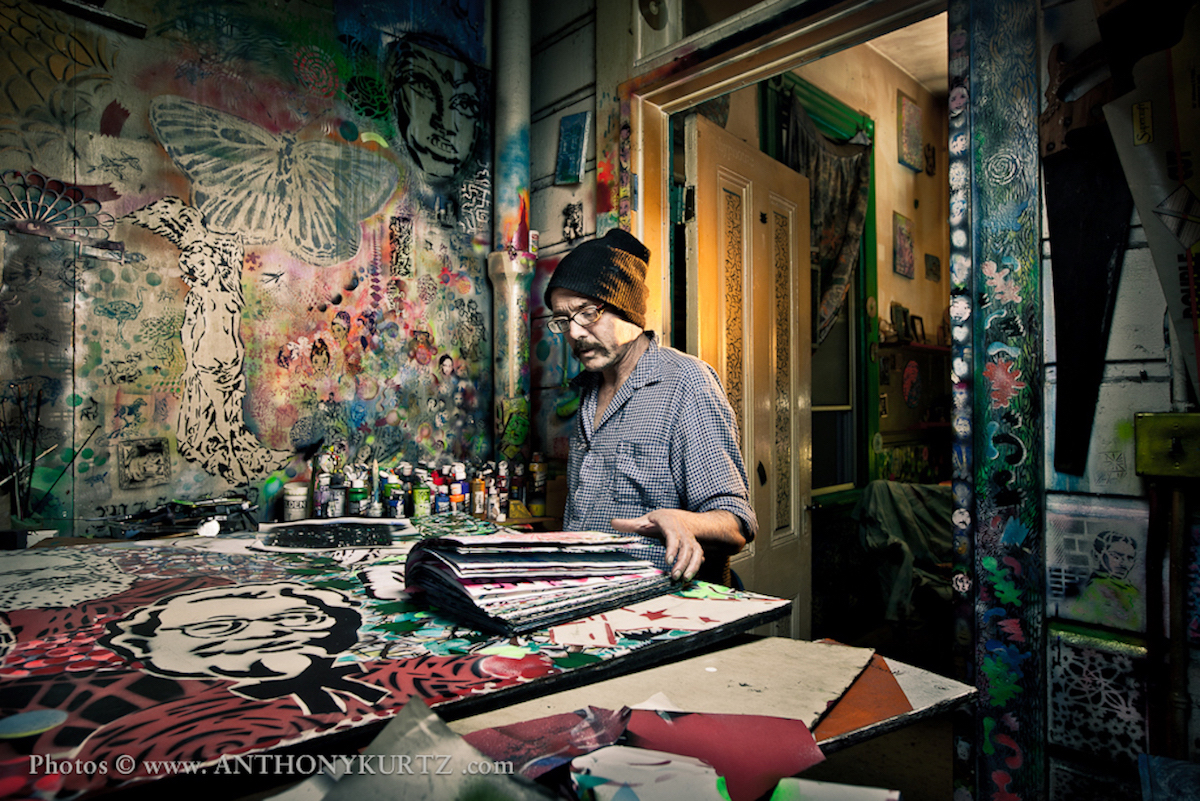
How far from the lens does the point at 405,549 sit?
1632mm

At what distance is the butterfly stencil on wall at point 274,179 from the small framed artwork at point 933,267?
4.38m

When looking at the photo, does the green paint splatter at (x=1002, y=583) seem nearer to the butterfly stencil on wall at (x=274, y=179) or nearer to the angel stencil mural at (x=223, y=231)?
the angel stencil mural at (x=223, y=231)

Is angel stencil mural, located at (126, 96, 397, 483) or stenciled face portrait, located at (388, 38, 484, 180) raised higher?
stenciled face portrait, located at (388, 38, 484, 180)

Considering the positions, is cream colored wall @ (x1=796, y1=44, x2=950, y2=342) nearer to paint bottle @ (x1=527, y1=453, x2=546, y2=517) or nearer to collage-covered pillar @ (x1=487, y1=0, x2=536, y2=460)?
collage-covered pillar @ (x1=487, y1=0, x2=536, y2=460)

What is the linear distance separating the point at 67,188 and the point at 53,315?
1.36ft

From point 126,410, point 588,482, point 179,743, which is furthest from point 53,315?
point 179,743

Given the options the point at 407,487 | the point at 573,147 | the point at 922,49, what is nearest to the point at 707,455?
the point at 407,487

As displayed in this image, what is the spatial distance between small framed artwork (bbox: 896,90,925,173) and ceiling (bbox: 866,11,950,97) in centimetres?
22

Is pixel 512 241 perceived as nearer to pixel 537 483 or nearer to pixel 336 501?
pixel 537 483

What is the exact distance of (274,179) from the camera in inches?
98.3

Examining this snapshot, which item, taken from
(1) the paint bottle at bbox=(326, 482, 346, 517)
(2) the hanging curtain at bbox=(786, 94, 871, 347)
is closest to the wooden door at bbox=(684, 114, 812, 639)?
(2) the hanging curtain at bbox=(786, 94, 871, 347)

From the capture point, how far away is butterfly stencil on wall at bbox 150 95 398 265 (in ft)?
7.55

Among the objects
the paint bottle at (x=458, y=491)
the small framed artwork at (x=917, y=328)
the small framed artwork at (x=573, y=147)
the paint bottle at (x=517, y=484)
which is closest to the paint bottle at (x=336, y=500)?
the paint bottle at (x=458, y=491)

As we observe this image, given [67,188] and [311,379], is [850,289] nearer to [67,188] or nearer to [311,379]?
[311,379]
